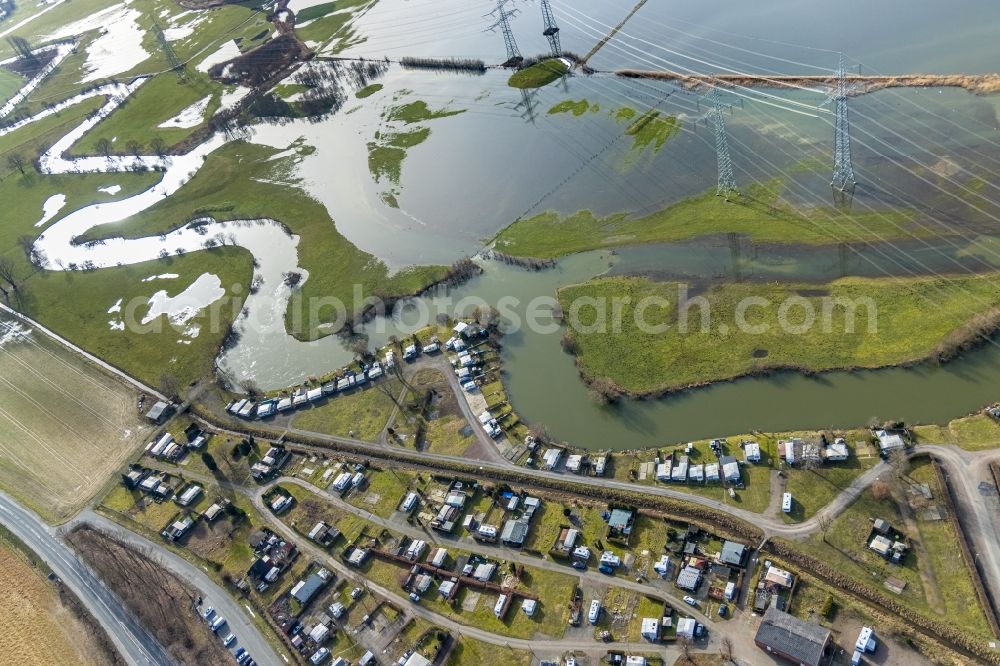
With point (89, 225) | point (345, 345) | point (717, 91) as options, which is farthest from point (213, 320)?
point (717, 91)

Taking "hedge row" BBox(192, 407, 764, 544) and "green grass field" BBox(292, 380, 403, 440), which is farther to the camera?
"green grass field" BBox(292, 380, 403, 440)

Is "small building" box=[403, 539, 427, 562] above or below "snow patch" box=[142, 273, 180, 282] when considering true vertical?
below

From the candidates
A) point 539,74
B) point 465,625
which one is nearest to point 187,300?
point 465,625

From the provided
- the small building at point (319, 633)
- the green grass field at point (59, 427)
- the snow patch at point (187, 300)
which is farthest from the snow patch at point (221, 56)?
the small building at point (319, 633)

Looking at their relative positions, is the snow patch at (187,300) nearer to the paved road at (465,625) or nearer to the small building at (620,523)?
the paved road at (465,625)

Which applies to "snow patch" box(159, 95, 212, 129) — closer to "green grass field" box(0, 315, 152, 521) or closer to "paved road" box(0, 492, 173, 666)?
→ "green grass field" box(0, 315, 152, 521)

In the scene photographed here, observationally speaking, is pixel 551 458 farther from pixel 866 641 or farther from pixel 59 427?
pixel 59 427

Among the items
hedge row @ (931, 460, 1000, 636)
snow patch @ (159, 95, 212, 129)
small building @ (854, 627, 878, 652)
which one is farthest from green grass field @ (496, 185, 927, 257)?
snow patch @ (159, 95, 212, 129)
